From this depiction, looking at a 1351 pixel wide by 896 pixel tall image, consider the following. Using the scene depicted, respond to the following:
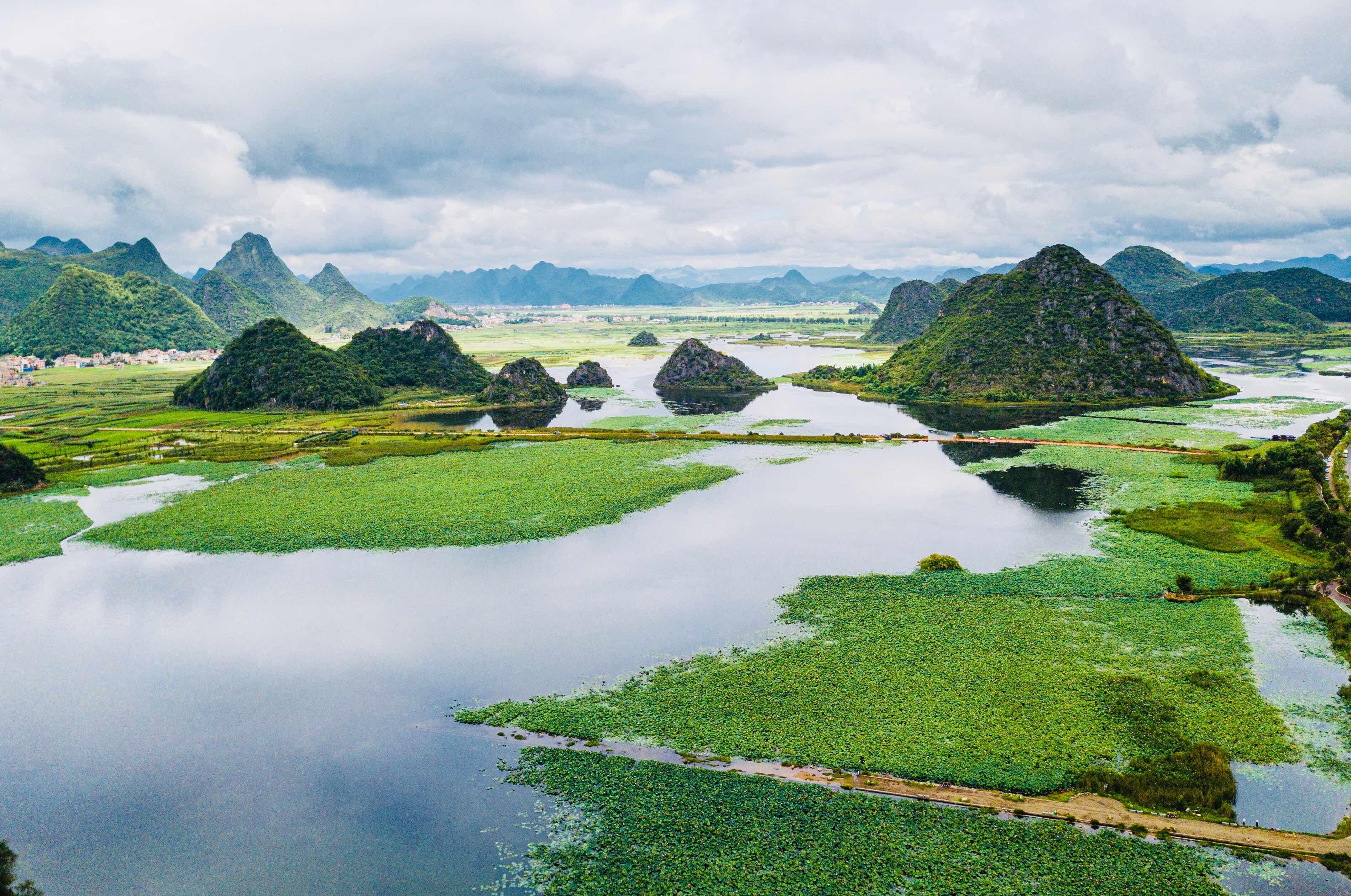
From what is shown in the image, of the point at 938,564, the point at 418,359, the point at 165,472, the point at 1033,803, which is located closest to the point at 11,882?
the point at 1033,803

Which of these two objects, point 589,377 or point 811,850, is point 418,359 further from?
point 811,850

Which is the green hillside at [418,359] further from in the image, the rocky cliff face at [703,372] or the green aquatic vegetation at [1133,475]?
the green aquatic vegetation at [1133,475]

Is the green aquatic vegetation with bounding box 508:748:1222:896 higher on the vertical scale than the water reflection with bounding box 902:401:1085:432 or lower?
lower

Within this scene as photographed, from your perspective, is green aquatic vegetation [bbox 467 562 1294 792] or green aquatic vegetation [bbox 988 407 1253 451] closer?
green aquatic vegetation [bbox 467 562 1294 792]

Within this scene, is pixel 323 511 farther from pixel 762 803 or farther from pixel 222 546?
pixel 762 803

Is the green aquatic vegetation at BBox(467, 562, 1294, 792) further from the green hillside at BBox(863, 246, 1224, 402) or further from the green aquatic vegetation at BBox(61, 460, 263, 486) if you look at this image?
the green hillside at BBox(863, 246, 1224, 402)

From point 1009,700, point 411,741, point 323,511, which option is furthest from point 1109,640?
point 323,511

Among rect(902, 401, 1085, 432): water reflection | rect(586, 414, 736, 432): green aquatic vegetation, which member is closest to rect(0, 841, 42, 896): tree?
rect(586, 414, 736, 432): green aquatic vegetation
